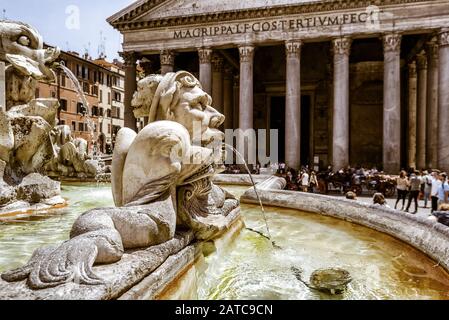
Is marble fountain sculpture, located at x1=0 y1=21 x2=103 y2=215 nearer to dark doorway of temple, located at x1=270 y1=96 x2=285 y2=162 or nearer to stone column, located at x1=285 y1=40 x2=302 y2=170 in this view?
stone column, located at x1=285 y1=40 x2=302 y2=170

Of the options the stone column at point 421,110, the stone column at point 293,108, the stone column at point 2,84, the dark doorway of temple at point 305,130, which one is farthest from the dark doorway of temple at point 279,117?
the stone column at point 2,84

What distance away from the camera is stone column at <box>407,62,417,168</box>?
74.0 feet

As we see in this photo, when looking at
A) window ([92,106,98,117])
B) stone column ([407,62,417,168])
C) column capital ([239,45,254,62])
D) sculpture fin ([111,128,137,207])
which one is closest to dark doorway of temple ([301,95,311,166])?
stone column ([407,62,417,168])

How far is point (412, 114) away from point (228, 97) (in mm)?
11588

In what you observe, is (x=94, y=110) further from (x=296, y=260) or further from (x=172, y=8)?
(x=296, y=260)

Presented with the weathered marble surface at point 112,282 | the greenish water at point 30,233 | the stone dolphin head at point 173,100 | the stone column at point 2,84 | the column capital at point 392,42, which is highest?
the column capital at point 392,42

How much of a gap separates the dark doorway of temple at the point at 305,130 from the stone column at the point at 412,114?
245 inches

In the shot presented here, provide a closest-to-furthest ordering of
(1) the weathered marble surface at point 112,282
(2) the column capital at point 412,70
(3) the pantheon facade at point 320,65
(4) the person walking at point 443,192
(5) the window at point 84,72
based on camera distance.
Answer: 1. (1) the weathered marble surface at point 112,282
2. (4) the person walking at point 443,192
3. (3) the pantheon facade at point 320,65
4. (2) the column capital at point 412,70
5. (5) the window at point 84,72

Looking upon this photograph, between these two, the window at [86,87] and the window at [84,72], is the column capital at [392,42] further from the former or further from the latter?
the window at [86,87]

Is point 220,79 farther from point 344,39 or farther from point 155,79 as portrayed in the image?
point 155,79

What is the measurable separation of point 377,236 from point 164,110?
2.44m

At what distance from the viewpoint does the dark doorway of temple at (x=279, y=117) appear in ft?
88.1

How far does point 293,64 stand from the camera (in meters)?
19.1

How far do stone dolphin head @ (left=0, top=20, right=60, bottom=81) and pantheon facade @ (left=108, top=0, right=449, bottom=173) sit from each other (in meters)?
15.0
